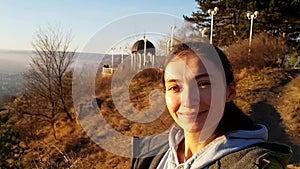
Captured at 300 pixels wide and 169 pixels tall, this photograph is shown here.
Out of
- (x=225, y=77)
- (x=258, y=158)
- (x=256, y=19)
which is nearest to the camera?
(x=258, y=158)

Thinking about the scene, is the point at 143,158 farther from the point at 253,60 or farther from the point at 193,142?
the point at 253,60

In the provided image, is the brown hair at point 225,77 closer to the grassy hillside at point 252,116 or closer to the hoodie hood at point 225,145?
the hoodie hood at point 225,145

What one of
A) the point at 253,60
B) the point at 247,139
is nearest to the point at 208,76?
the point at 247,139

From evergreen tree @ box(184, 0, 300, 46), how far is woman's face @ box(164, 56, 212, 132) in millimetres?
18554

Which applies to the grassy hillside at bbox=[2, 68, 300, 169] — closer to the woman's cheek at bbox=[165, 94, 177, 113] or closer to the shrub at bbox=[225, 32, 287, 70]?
the shrub at bbox=[225, 32, 287, 70]

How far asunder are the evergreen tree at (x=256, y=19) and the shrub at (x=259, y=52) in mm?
1508

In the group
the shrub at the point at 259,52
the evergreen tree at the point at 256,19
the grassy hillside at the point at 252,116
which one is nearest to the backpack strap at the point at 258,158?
the grassy hillside at the point at 252,116

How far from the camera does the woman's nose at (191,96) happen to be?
1.11 metres

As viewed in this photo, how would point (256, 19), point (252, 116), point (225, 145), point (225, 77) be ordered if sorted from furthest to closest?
point (256, 19)
point (252, 116)
point (225, 77)
point (225, 145)

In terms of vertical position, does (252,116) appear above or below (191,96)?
below

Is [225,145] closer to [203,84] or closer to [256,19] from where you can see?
[203,84]

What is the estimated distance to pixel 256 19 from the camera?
61.9 feet

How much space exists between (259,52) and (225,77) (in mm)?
17271

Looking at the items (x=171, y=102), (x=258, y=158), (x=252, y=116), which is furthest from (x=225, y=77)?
(x=252, y=116)
